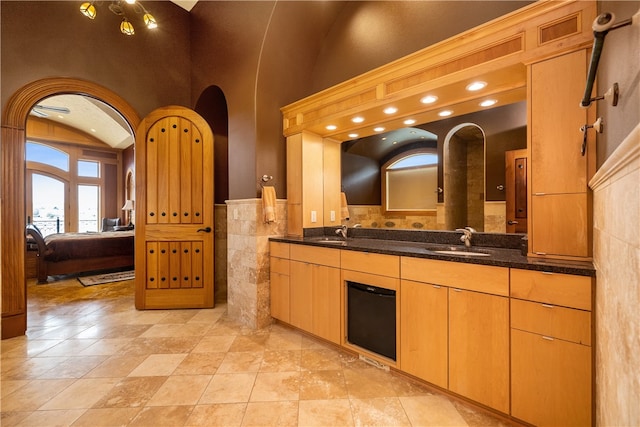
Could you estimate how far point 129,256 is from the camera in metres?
5.48

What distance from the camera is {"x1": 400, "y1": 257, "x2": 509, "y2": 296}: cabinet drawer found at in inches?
59.0

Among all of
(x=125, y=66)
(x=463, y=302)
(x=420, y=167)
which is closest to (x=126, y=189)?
(x=125, y=66)

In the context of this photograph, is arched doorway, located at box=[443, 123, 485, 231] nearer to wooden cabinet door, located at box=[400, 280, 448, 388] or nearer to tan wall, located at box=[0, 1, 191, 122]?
wooden cabinet door, located at box=[400, 280, 448, 388]

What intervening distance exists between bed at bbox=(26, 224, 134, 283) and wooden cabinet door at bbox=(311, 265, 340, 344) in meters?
4.90

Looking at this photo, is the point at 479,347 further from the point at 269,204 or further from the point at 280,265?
the point at 269,204

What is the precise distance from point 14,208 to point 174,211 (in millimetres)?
1440

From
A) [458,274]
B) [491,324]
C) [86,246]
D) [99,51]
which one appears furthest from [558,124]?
[86,246]

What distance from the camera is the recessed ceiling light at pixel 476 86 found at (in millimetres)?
1910

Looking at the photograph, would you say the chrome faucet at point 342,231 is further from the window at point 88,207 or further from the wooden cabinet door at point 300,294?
the window at point 88,207

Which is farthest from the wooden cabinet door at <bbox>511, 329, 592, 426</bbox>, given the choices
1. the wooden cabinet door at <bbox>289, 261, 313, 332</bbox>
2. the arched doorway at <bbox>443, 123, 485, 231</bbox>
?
the wooden cabinet door at <bbox>289, 261, 313, 332</bbox>

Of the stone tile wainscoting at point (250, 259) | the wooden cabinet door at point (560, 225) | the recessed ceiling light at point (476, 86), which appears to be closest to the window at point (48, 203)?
the stone tile wainscoting at point (250, 259)

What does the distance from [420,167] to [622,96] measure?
5.48 feet

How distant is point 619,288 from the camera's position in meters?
0.85

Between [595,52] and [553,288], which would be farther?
[553,288]
